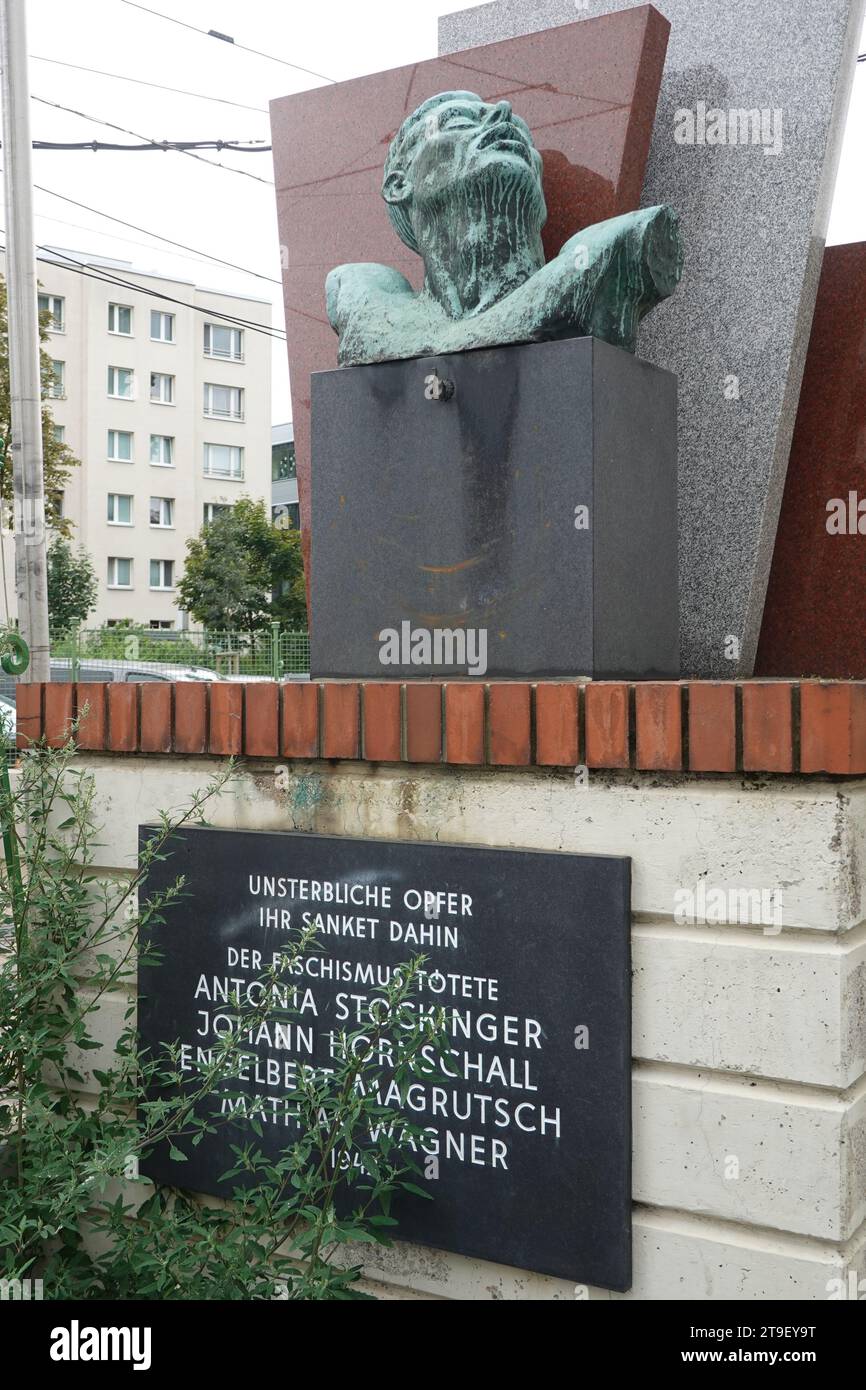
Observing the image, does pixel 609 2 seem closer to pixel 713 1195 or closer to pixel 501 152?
pixel 501 152

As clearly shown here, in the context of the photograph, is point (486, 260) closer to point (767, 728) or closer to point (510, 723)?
point (510, 723)

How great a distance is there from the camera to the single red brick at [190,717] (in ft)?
9.80

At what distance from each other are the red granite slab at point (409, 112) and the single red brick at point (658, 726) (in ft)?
6.58

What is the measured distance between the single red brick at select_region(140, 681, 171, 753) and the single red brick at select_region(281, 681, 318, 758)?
13.8 inches

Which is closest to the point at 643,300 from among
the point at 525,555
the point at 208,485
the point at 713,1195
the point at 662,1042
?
the point at 525,555

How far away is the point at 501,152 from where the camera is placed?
10.8ft

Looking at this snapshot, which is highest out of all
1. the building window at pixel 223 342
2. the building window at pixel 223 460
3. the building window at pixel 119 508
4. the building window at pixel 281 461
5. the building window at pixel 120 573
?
the building window at pixel 223 342

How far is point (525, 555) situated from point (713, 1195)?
1476mm

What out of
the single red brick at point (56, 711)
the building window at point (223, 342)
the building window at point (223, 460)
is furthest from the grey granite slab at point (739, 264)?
the building window at point (223, 342)

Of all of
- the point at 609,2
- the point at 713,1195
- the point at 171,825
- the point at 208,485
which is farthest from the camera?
the point at 208,485

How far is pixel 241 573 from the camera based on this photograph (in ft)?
109

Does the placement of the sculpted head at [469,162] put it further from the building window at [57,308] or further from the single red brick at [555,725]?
the building window at [57,308]

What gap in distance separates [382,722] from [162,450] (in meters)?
40.2

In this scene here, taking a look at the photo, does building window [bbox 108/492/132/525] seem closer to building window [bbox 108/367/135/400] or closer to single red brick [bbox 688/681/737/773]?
building window [bbox 108/367/135/400]
